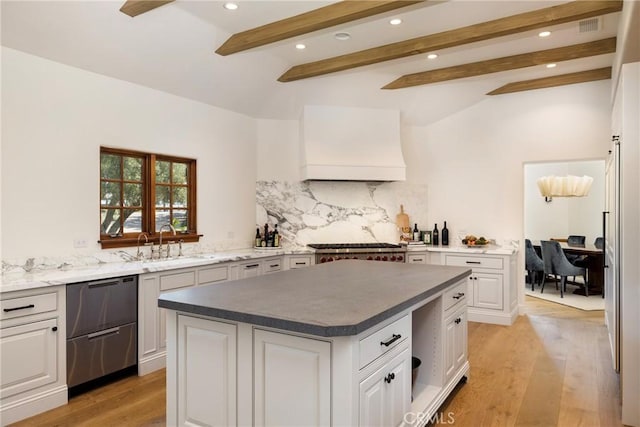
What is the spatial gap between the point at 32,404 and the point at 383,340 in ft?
7.86

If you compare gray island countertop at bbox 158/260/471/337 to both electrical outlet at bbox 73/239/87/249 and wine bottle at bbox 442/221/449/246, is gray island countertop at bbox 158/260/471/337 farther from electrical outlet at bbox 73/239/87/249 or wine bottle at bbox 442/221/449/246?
wine bottle at bbox 442/221/449/246

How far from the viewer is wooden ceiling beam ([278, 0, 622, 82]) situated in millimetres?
3170

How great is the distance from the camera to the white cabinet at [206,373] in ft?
6.44

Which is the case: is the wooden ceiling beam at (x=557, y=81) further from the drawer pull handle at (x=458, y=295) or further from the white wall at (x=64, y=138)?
the white wall at (x=64, y=138)

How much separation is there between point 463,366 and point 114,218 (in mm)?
3281

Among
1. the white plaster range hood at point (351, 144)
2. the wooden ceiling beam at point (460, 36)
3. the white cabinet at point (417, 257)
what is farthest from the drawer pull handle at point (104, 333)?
the white cabinet at point (417, 257)

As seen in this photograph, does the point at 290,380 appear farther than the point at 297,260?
No

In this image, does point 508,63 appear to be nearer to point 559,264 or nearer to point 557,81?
point 557,81

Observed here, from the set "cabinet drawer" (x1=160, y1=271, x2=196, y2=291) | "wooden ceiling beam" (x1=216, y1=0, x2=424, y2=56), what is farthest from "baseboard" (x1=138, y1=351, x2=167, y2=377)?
"wooden ceiling beam" (x1=216, y1=0, x2=424, y2=56)

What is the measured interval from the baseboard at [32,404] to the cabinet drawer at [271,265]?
7.25 ft

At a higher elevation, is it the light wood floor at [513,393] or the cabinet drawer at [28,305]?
the cabinet drawer at [28,305]

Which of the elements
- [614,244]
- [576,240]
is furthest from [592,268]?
[614,244]

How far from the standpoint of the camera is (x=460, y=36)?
11.9ft

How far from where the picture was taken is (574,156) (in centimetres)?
515
